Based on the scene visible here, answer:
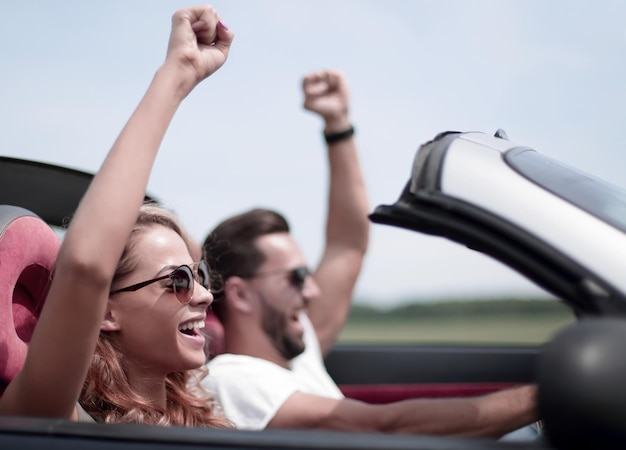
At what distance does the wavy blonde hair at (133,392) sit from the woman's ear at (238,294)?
96cm

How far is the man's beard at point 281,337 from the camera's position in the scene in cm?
349

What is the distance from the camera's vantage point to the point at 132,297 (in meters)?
2.22

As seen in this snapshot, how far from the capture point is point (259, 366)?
2959 mm

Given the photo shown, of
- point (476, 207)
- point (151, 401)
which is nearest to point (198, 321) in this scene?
point (151, 401)

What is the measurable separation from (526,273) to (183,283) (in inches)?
40.0

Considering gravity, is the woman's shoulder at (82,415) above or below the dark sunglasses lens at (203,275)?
below

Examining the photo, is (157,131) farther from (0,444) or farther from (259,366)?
(259,366)

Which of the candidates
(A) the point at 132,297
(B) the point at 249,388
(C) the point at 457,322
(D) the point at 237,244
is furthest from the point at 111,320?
(C) the point at 457,322

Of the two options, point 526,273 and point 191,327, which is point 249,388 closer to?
point 191,327

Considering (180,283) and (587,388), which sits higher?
(587,388)

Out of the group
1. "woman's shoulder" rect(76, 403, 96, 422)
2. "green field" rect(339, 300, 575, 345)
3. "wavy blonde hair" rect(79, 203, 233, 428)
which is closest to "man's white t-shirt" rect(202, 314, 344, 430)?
"wavy blonde hair" rect(79, 203, 233, 428)

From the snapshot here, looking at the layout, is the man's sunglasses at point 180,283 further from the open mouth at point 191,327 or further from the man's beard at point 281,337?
the man's beard at point 281,337

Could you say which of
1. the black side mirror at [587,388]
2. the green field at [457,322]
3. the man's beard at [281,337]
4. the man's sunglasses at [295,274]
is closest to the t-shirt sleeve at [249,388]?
the man's beard at [281,337]

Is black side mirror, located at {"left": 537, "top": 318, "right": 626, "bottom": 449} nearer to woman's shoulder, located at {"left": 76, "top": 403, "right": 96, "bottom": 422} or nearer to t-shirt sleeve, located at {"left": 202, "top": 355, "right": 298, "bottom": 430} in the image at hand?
woman's shoulder, located at {"left": 76, "top": 403, "right": 96, "bottom": 422}
